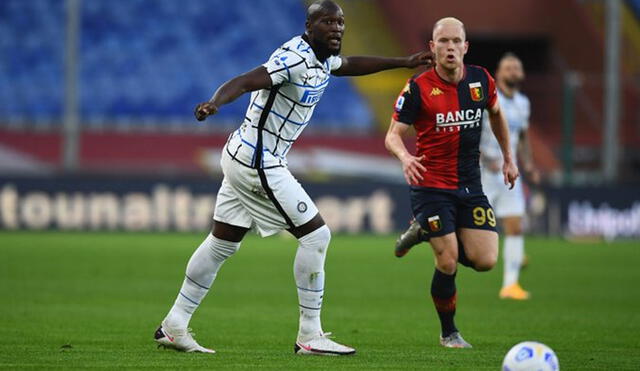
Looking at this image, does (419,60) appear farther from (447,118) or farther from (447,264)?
(447,264)

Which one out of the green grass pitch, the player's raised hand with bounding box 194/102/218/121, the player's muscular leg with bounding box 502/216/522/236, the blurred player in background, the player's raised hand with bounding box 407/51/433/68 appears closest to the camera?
the player's raised hand with bounding box 194/102/218/121

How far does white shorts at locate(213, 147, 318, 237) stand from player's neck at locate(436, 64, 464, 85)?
146 cm

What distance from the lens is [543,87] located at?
2852 centimetres

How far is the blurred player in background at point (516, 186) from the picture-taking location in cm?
1352

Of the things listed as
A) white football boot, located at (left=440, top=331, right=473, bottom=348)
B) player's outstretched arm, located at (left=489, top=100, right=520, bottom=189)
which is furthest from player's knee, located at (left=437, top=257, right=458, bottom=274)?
player's outstretched arm, located at (left=489, top=100, right=520, bottom=189)

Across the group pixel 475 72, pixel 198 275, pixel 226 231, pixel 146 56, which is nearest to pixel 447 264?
pixel 475 72

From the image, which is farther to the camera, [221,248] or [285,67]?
[221,248]

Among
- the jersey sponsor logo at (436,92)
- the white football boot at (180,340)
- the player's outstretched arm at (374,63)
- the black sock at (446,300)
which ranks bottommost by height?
the white football boot at (180,340)

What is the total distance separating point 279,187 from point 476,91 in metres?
1.76

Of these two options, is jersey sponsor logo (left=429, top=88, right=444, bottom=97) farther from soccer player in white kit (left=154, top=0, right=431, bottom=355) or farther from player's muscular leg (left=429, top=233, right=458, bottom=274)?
player's muscular leg (left=429, top=233, right=458, bottom=274)

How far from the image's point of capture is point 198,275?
850 centimetres

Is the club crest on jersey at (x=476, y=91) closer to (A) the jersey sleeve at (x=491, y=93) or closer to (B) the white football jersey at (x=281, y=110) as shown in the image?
(A) the jersey sleeve at (x=491, y=93)

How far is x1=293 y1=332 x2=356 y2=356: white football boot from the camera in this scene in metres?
8.35

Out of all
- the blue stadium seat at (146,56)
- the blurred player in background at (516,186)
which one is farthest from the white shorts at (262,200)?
the blue stadium seat at (146,56)
